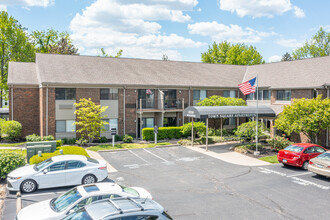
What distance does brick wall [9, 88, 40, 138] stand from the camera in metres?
27.9

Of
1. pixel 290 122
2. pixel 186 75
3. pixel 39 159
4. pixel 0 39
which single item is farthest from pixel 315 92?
pixel 0 39

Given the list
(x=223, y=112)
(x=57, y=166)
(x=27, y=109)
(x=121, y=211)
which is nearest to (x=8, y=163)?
(x=57, y=166)

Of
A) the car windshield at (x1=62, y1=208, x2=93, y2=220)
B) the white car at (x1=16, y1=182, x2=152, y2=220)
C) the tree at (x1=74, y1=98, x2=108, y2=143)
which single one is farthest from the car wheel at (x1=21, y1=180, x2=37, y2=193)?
the tree at (x1=74, y1=98, x2=108, y2=143)

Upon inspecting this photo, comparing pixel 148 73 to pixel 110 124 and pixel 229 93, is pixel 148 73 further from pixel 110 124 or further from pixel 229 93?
pixel 229 93

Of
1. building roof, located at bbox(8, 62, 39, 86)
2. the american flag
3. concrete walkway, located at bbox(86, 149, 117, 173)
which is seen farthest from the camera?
building roof, located at bbox(8, 62, 39, 86)

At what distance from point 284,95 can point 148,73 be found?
1452cm

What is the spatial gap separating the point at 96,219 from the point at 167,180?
356 inches

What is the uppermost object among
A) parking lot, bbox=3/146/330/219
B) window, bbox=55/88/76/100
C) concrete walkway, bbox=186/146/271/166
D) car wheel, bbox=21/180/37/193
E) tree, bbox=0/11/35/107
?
tree, bbox=0/11/35/107

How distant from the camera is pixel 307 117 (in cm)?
2153

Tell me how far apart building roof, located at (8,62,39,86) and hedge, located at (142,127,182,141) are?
12.0m

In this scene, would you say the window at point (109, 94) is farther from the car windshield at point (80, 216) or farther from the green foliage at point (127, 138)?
the car windshield at point (80, 216)

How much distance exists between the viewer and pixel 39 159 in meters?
15.4

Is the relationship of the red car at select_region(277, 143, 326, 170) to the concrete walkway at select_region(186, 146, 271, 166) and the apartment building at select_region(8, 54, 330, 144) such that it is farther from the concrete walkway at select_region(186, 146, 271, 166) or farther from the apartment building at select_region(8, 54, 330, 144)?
the apartment building at select_region(8, 54, 330, 144)

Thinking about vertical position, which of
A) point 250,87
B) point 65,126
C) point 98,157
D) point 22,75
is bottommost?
point 98,157
